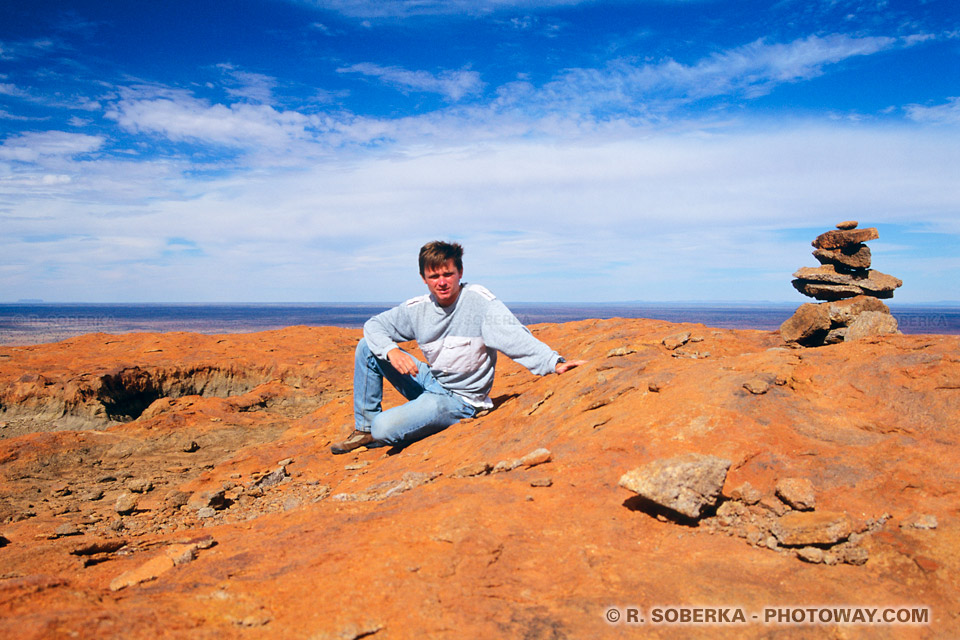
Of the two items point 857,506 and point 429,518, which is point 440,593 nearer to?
point 429,518

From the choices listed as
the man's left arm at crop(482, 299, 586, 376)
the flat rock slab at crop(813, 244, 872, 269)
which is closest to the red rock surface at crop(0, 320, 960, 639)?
the man's left arm at crop(482, 299, 586, 376)

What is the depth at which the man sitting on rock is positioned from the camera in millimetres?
4562

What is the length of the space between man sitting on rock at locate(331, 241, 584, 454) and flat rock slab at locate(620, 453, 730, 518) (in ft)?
6.75

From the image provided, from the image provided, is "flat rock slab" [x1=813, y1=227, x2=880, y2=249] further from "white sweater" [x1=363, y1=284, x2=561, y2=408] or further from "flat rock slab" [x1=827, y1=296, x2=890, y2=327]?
"white sweater" [x1=363, y1=284, x2=561, y2=408]

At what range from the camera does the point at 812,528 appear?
89.7 inches

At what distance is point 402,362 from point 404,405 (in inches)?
23.1

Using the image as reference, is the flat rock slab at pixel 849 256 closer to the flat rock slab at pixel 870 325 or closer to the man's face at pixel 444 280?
the flat rock slab at pixel 870 325

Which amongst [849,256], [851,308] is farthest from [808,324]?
[849,256]

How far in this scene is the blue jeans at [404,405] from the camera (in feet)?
16.1

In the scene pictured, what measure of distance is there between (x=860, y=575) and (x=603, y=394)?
231 cm

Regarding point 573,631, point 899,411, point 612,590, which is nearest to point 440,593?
point 573,631

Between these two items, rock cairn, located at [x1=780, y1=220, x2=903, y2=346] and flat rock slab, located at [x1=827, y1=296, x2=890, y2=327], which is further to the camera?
flat rock slab, located at [x1=827, y1=296, x2=890, y2=327]

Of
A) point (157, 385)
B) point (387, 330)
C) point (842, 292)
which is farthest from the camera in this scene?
point (157, 385)
